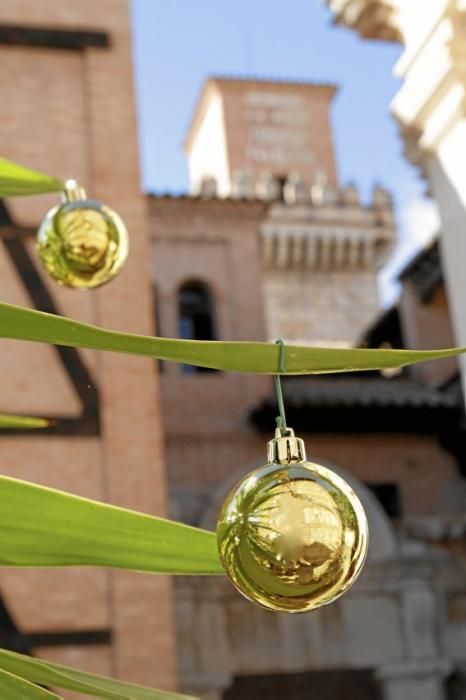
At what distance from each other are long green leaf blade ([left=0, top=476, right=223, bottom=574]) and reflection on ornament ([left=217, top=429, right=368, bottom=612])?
77 millimetres

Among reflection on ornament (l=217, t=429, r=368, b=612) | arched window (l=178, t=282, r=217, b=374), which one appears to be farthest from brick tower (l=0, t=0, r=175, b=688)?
arched window (l=178, t=282, r=217, b=374)

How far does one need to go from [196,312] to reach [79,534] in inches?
581

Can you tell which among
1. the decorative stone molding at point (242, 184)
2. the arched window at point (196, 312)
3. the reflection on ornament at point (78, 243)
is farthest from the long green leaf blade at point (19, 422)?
the decorative stone molding at point (242, 184)

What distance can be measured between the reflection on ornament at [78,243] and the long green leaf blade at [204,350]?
60.9 inches

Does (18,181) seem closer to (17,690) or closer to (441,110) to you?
(17,690)

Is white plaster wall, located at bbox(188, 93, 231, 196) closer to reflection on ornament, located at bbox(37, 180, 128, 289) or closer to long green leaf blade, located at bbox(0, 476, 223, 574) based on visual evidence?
reflection on ornament, located at bbox(37, 180, 128, 289)

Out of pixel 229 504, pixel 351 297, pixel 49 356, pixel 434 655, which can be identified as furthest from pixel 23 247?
pixel 351 297

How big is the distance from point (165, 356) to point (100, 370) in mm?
7163

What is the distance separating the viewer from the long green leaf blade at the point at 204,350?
1.30m

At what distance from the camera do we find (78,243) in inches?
113

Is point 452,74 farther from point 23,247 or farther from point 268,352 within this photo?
point 268,352

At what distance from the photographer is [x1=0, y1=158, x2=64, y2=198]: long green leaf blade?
1636mm

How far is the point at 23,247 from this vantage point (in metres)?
8.42

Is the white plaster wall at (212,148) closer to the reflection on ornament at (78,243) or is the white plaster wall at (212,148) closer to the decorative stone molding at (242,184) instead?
the decorative stone molding at (242,184)
